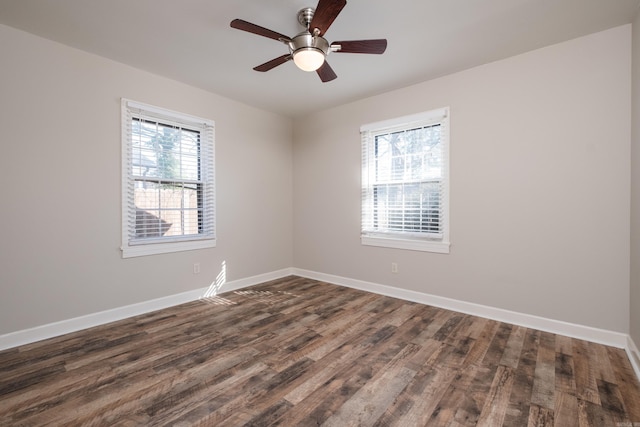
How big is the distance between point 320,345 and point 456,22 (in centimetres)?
288

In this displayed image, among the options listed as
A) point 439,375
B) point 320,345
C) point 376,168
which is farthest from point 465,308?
point 376,168

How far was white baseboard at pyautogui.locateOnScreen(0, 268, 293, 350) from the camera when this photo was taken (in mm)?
2488

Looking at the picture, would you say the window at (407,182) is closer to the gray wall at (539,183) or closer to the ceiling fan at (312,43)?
the gray wall at (539,183)

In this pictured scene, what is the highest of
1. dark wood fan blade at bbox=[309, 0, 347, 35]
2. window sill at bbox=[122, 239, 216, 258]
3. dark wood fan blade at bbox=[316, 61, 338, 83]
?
dark wood fan blade at bbox=[309, 0, 347, 35]

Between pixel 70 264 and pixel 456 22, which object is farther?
pixel 70 264


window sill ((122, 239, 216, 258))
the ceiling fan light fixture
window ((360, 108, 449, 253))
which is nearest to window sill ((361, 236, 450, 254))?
window ((360, 108, 449, 253))

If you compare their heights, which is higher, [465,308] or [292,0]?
[292,0]

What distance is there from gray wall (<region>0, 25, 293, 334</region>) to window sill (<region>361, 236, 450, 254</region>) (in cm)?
220

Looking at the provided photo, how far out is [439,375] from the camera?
2023 millimetres

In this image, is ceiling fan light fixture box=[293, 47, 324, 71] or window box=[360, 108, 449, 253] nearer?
ceiling fan light fixture box=[293, 47, 324, 71]

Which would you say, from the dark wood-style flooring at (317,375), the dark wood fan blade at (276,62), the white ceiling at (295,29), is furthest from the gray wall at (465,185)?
the dark wood fan blade at (276,62)

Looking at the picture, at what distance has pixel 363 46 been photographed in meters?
2.15

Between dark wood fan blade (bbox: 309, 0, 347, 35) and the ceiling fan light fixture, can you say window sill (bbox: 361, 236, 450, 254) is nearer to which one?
the ceiling fan light fixture

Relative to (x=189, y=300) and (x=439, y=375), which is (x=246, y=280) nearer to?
(x=189, y=300)
